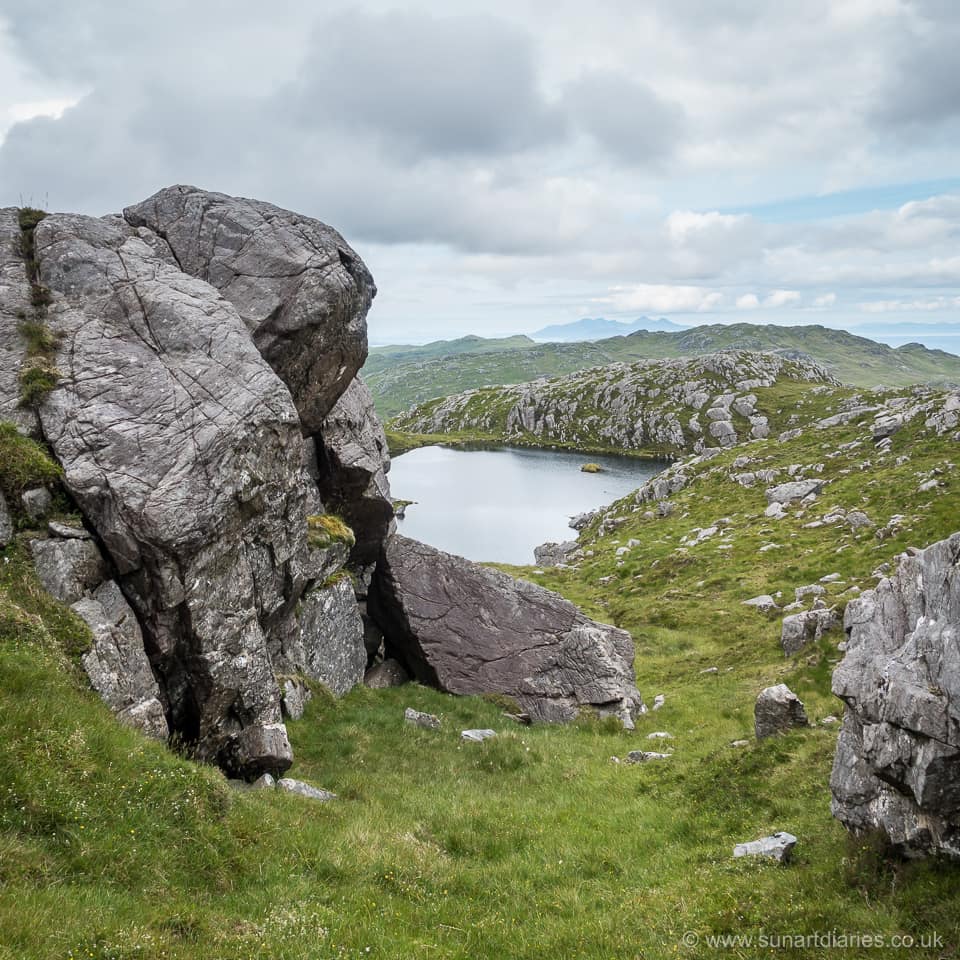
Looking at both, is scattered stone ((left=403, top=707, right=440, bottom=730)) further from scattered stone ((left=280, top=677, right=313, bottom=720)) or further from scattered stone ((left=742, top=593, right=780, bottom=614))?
scattered stone ((left=742, top=593, right=780, bottom=614))

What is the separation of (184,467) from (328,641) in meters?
10.8

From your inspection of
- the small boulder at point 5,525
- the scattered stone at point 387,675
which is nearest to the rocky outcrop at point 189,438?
the small boulder at point 5,525

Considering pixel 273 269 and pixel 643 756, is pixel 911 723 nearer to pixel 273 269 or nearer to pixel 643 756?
pixel 643 756

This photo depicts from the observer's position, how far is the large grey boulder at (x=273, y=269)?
2327 centimetres

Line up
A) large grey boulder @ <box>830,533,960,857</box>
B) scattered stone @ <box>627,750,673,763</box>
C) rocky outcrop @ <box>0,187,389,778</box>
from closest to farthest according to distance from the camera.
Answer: large grey boulder @ <box>830,533,960,857</box>
rocky outcrop @ <box>0,187,389,778</box>
scattered stone @ <box>627,750,673,763</box>

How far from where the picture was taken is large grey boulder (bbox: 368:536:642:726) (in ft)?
89.7

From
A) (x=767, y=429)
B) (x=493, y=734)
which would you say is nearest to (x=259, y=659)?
(x=493, y=734)

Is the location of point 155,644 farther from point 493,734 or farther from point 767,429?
point 767,429

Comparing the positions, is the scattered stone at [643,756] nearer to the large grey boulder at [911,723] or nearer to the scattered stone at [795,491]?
the large grey boulder at [911,723]

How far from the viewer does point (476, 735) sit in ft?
75.3

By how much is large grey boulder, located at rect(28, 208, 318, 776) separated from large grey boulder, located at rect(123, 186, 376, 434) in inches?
71.2

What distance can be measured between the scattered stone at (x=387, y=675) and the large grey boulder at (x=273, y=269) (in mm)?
12582

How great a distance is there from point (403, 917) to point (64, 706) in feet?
25.4

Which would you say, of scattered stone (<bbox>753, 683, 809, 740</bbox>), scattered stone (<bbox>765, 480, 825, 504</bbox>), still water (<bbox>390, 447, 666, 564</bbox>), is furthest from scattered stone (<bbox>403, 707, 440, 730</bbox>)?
still water (<bbox>390, 447, 666, 564</bbox>)
